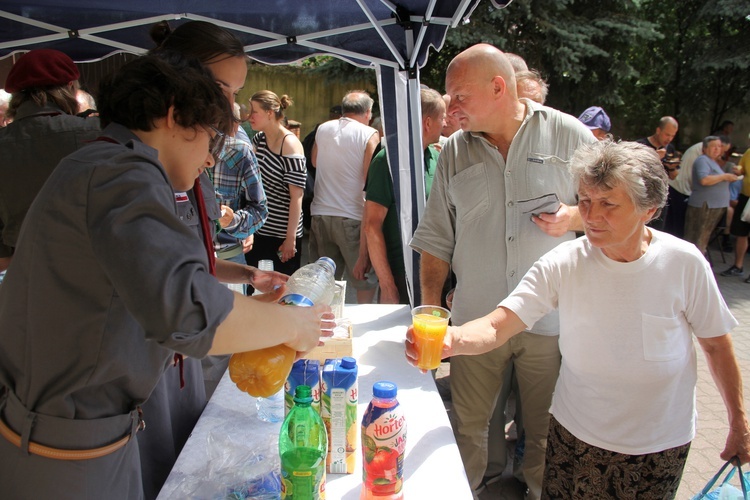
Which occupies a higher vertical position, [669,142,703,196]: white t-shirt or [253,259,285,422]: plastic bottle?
[253,259,285,422]: plastic bottle

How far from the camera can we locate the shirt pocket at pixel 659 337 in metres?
1.80

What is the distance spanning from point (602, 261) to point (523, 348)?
0.66 metres

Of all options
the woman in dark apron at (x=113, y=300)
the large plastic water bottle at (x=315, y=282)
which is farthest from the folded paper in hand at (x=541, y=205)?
the woman in dark apron at (x=113, y=300)

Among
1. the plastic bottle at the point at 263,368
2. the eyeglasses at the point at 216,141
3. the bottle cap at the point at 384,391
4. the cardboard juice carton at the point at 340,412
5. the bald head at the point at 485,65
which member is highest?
the bald head at the point at 485,65

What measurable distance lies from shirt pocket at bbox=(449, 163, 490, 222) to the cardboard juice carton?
1.15 metres

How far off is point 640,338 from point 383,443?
99 centimetres

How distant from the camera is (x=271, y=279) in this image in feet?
6.33

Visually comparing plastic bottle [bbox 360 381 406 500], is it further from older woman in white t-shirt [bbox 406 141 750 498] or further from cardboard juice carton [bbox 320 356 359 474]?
older woman in white t-shirt [bbox 406 141 750 498]

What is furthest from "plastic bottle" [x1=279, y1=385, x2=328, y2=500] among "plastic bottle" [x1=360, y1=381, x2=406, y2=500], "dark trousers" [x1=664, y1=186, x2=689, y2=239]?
"dark trousers" [x1=664, y1=186, x2=689, y2=239]

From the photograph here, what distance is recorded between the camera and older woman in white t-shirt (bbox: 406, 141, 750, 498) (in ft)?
5.85

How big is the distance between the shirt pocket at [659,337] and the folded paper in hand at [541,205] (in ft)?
1.86

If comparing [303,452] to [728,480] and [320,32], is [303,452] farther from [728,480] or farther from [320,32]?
[320,32]

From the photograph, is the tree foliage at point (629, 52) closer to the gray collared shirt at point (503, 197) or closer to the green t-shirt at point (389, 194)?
the green t-shirt at point (389, 194)

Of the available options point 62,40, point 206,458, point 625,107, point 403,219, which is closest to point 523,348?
point 403,219
